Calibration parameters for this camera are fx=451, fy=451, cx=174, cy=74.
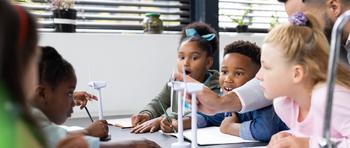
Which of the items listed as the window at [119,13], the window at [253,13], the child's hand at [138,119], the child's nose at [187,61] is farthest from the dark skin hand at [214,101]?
the window at [253,13]

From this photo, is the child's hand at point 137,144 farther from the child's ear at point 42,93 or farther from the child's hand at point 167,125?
the child's hand at point 167,125

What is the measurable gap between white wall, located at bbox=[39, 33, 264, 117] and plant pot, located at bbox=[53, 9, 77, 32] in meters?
0.09

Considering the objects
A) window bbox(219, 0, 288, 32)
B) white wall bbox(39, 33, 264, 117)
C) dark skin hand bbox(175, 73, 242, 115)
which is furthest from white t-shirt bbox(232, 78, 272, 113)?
window bbox(219, 0, 288, 32)

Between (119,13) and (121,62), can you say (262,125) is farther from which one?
(119,13)

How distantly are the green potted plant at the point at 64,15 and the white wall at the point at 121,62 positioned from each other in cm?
9

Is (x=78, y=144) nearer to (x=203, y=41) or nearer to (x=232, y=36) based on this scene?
(x=203, y=41)

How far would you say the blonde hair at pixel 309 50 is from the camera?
0.92 m

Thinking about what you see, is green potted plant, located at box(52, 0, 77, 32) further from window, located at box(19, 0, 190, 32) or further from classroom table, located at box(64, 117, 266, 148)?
classroom table, located at box(64, 117, 266, 148)

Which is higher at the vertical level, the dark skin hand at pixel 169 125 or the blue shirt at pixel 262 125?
the blue shirt at pixel 262 125

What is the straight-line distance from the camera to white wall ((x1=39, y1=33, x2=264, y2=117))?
1961 millimetres

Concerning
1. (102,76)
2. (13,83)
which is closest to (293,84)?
(13,83)

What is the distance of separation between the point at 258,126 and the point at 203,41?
2.04 feet

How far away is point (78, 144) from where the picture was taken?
799 mm

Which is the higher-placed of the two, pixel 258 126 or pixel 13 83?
pixel 13 83
